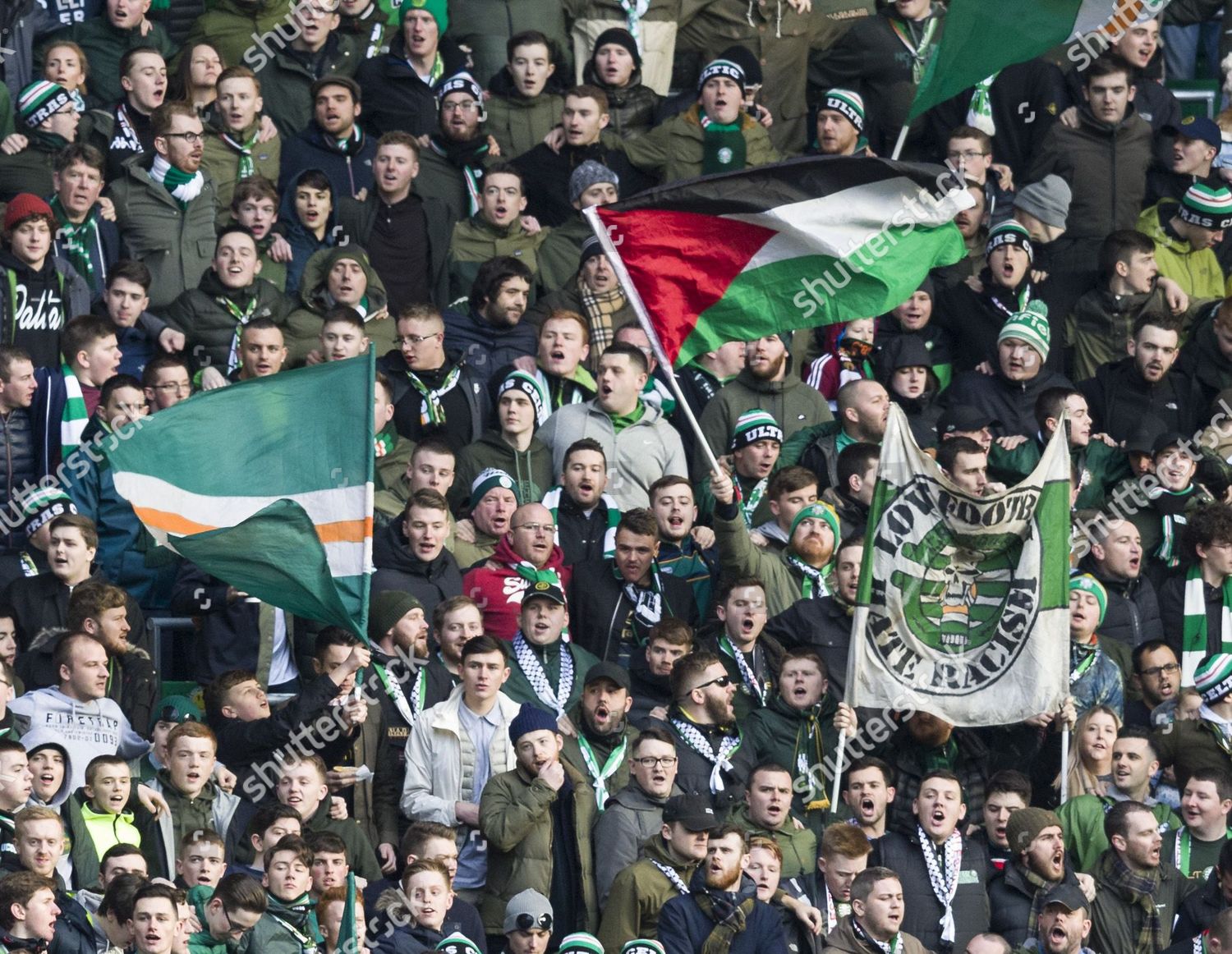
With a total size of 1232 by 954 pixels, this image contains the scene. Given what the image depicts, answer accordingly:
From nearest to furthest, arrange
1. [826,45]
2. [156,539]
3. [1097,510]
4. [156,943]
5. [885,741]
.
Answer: [156,943] → [156,539] → [885,741] → [1097,510] → [826,45]

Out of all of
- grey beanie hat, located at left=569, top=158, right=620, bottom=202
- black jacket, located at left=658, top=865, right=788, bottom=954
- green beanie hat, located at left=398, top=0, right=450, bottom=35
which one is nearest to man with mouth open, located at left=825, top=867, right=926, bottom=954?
black jacket, located at left=658, top=865, right=788, bottom=954

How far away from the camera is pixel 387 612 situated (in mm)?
16156

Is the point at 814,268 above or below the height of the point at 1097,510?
above

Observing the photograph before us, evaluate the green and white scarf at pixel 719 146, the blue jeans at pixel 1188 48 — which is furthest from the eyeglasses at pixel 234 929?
the blue jeans at pixel 1188 48

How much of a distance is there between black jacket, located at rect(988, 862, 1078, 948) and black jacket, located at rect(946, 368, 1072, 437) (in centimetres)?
374

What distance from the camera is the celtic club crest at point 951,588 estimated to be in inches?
640

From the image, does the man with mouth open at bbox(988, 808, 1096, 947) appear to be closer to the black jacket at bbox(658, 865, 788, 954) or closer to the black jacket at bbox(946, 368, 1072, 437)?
the black jacket at bbox(658, 865, 788, 954)

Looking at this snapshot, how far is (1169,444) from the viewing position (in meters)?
18.6

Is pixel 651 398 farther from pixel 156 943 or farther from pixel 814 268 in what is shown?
pixel 156 943

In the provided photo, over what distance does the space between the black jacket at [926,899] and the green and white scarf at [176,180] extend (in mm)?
6009

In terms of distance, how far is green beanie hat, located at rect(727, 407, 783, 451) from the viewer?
1778 cm

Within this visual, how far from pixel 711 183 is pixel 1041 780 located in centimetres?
346

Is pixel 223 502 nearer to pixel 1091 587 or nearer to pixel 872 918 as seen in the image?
pixel 872 918

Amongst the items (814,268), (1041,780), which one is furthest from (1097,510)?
(814,268)
